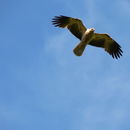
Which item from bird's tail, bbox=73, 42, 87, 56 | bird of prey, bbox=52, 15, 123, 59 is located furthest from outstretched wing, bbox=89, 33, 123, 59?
bird's tail, bbox=73, 42, 87, 56

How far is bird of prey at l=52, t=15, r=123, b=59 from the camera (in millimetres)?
18219

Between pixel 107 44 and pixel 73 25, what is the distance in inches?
76.7

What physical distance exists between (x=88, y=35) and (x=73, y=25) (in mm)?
1178

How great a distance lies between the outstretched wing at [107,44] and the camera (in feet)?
62.0

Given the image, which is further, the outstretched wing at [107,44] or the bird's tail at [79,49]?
the outstretched wing at [107,44]

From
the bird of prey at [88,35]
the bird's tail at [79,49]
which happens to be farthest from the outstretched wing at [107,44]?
the bird's tail at [79,49]

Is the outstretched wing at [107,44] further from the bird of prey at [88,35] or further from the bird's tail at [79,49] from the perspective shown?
the bird's tail at [79,49]

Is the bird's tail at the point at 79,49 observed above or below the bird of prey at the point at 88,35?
below

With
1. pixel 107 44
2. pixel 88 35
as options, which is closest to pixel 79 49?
pixel 88 35

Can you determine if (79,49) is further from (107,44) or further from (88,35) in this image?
(107,44)

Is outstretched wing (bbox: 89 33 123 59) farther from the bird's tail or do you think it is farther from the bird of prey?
the bird's tail

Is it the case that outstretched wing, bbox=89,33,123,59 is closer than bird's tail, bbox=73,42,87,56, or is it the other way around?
bird's tail, bbox=73,42,87,56

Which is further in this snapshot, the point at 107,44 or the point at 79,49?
the point at 107,44

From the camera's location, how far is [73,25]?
61.7 feet
